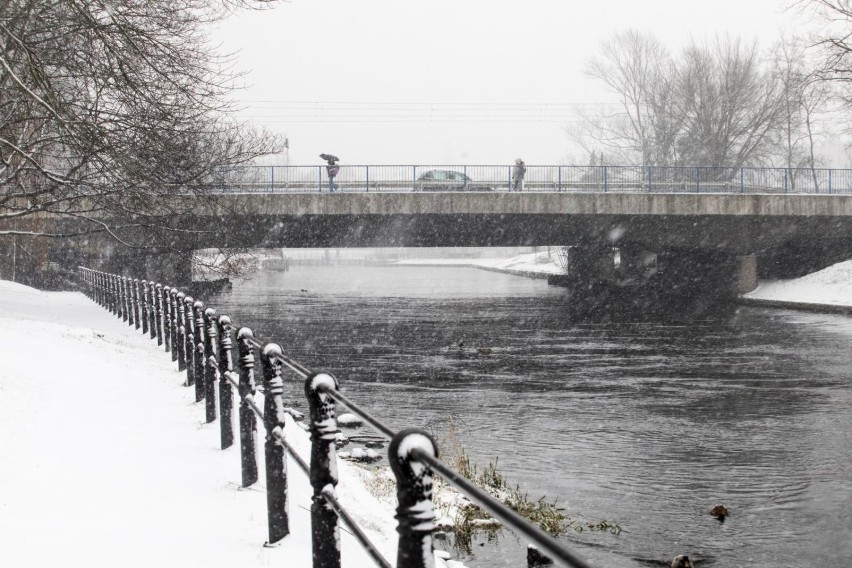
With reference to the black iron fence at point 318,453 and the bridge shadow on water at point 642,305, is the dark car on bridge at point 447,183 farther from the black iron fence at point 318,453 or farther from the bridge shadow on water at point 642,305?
the black iron fence at point 318,453

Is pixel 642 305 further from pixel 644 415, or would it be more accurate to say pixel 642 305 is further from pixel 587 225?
pixel 644 415

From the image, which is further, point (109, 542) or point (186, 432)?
point (186, 432)

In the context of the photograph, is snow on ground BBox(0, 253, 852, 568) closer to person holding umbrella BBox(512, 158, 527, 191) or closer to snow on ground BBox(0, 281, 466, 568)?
snow on ground BBox(0, 281, 466, 568)

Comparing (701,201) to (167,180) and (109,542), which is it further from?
(109,542)

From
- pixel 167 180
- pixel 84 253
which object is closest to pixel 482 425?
pixel 167 180

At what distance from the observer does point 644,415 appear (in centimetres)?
1356

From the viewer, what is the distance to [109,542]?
5.16m

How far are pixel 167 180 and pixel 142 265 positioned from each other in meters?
26.5

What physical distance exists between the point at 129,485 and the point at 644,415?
8.86 metres

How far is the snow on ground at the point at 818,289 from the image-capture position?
110ft

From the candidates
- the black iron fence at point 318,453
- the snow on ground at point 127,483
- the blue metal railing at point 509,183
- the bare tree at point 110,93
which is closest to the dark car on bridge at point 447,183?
the blue metal railing at point 509,183

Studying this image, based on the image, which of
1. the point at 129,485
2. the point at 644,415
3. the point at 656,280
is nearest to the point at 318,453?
the point at 129,485

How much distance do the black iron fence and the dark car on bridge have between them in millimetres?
22165

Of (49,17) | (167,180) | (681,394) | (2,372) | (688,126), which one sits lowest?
(681,394)
